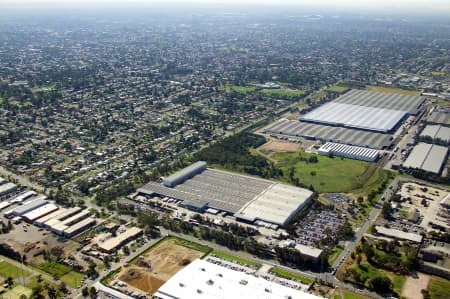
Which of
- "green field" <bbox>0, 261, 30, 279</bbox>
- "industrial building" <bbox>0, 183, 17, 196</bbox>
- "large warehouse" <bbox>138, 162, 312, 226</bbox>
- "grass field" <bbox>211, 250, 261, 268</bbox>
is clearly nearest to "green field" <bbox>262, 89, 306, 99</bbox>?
"large warehouse" <bbox>138, 162, 312, 226</bbox>

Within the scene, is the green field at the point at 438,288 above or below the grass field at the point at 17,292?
above

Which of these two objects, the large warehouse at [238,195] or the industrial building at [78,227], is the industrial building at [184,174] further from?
the industrial building at [78,227]

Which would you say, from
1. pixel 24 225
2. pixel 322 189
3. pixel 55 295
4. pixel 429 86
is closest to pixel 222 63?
pixel 429 86

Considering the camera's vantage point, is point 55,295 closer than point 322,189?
Yes

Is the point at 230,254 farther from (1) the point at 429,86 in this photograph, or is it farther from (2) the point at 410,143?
(1) the point at 429,86

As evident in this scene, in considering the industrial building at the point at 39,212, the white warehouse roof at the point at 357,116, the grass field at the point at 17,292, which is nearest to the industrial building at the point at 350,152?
the white warehouse roof at the point at 357,116

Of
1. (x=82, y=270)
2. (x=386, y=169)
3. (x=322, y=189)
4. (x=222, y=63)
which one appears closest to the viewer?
(x=82, y=270)

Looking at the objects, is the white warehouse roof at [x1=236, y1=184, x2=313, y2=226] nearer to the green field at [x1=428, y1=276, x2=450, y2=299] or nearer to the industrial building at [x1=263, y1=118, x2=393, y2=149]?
the green field at [x1=428, y1=276, x2=450, y2=299]
